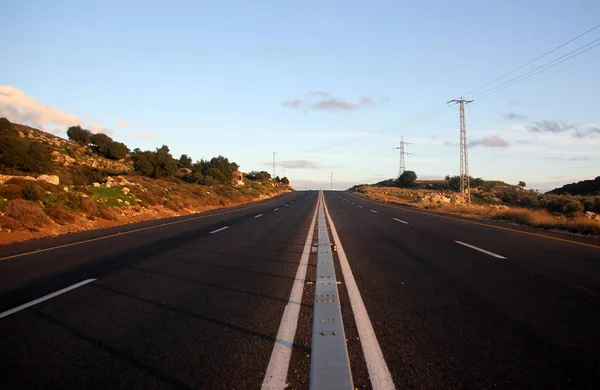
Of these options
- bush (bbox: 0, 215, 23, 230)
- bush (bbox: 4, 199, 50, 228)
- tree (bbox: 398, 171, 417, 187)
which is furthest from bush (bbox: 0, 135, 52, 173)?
tree (bbox: 398, 171, 417, 187)

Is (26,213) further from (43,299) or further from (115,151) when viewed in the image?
(115,151)

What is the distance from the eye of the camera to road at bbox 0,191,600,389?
375cm

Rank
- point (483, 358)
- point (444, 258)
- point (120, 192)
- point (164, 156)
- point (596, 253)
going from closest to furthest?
point (483, 358) < point (444, 258) < point (596, 253) < point (120, 192) < point (164, 156)

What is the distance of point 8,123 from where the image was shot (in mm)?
49031

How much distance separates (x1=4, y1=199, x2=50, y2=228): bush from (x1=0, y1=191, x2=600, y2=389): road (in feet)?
25.9

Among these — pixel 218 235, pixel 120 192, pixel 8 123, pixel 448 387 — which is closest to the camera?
pixel 448 387

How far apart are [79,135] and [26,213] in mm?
61250

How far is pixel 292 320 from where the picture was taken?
5.22 metres

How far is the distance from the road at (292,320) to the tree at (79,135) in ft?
223

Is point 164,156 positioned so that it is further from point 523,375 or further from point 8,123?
point 523,375

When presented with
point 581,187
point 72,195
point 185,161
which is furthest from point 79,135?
point 581,187

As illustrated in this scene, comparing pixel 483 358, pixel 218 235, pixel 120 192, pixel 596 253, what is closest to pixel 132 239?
pixel 218 235

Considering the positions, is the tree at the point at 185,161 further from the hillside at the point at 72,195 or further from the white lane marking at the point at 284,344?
the white lane marking at the point at 284,344

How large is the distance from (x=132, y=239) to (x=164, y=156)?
45668 millimetres
